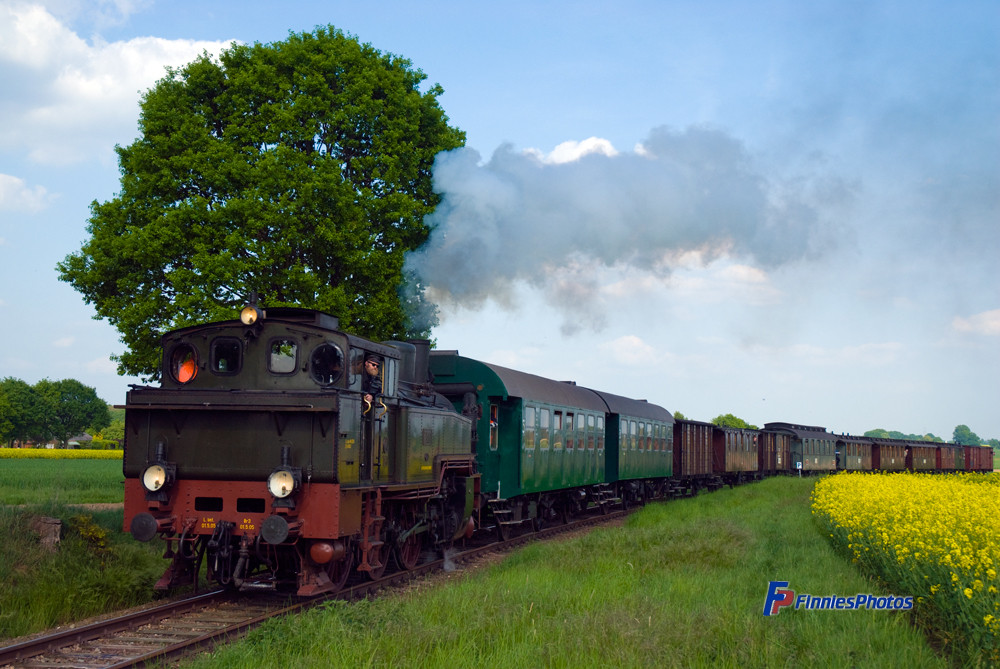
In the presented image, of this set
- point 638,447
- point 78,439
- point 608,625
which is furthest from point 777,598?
point 78,439

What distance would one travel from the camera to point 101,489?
26969 mm

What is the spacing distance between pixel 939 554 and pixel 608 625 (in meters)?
3.91

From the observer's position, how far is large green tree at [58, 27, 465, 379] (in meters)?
18.9

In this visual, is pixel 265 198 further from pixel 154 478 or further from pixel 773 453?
pixel 773 453

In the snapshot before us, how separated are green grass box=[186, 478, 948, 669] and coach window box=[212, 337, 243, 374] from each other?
3.31m

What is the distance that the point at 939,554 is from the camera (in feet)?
30.6

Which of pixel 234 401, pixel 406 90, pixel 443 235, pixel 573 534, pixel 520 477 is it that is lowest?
pixel 573 534

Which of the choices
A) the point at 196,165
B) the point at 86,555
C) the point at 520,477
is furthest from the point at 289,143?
the point at 86,555

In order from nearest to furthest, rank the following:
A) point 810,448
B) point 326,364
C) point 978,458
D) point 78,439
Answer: point 326,364 → point 810,448 → point 978,458 → point 78,439

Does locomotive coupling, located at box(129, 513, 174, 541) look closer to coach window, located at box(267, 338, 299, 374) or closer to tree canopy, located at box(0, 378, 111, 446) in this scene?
coach window, located at box(267, 338, 299, 374)

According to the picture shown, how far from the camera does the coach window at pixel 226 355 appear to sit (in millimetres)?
10782

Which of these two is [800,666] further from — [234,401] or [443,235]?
[443,235]

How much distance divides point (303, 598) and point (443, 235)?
1075 centimetres

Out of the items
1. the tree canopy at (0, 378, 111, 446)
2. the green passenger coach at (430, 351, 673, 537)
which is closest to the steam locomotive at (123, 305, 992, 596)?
the green passenger coach at (430, 351, 673, 537)
